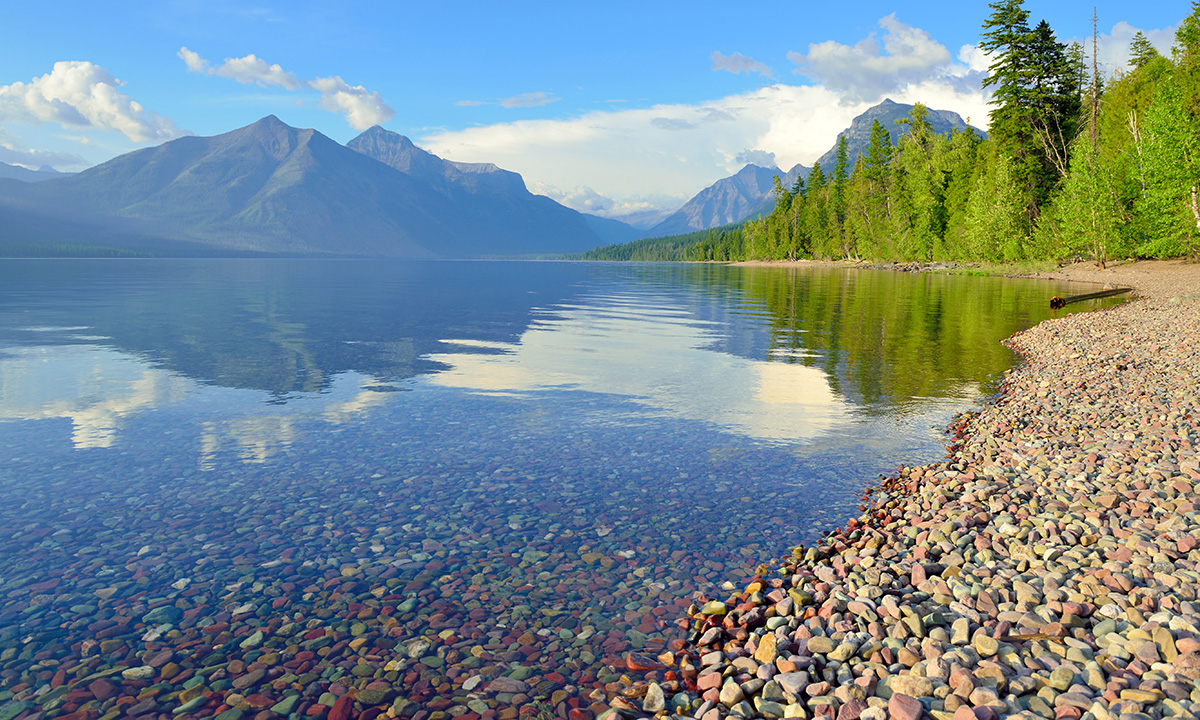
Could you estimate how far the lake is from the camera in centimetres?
702

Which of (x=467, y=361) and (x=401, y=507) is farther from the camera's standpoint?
(x=467, y=361)

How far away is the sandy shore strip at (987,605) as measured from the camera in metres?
5.64

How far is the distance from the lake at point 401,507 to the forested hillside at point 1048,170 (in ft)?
177

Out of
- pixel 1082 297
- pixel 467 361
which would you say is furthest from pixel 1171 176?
pixel 467 361

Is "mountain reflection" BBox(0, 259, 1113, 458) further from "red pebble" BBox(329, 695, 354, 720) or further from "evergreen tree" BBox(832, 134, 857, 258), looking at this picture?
"evergreen tree" BBox(832, 134, 857, 258)

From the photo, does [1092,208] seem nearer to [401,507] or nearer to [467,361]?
[467,361]

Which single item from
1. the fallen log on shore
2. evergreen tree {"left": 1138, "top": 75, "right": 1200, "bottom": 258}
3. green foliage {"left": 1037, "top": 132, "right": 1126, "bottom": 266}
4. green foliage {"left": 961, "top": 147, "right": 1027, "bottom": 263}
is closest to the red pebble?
the fallen log on shore

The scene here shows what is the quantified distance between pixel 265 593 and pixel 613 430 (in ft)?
29.6

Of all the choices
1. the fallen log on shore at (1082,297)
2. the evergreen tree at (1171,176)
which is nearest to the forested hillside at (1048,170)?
the evergreen tree at (1171,176)

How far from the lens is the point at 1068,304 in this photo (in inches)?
1735

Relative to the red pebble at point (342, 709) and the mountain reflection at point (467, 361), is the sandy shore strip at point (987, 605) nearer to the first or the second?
the red pebble at point (342, 709)

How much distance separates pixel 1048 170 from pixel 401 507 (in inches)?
4280

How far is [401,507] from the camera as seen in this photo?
36.7ft

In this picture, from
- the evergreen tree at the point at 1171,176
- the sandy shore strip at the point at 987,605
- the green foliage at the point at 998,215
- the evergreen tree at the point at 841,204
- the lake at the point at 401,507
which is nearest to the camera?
the sandy shore strip at the point at 987,605
